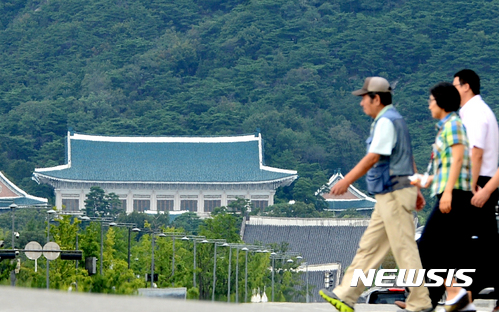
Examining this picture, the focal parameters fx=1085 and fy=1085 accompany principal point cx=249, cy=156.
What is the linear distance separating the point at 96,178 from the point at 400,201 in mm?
50896

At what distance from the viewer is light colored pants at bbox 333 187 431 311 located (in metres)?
5.72

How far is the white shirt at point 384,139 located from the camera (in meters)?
5.73

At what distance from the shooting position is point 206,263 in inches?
997

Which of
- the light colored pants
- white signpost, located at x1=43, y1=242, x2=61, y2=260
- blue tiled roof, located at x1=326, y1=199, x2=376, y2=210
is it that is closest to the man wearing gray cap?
the light colored pants

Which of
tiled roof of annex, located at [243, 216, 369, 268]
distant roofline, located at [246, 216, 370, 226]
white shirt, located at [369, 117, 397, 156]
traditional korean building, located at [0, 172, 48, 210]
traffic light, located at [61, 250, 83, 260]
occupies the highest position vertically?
white shirt, located at [369, 117, 397, 156]

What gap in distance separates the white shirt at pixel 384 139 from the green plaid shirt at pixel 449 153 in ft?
0.92

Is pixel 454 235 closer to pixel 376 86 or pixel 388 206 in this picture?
pixel 388 206

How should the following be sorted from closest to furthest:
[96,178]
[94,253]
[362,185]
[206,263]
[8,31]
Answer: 1. [94,253]
2. [206,263]
3. [96,178]
4. [362,185]
5. [8,31]

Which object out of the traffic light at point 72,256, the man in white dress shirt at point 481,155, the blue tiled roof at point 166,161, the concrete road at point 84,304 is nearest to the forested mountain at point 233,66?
the blue tiled roof at point 166,161

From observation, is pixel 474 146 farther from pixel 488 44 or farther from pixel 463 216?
pixel 488 44

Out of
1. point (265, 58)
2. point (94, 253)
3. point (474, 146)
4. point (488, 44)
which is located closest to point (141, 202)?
point (265, 58)

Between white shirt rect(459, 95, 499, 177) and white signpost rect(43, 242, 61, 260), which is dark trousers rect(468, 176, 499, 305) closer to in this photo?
white shirt rect(459, 95, 499, 177)

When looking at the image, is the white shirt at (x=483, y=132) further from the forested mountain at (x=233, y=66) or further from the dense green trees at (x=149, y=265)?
the forested mountain at (x=233, y=66)

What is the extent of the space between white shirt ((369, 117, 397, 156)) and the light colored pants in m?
0.24
